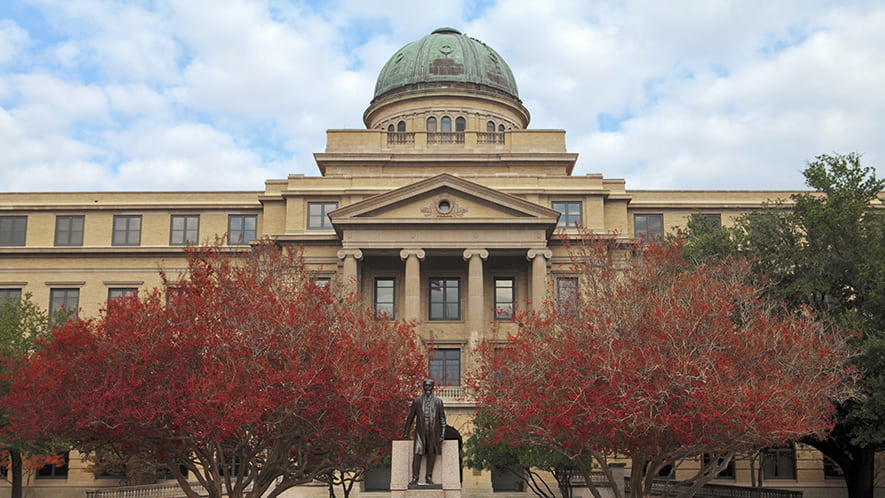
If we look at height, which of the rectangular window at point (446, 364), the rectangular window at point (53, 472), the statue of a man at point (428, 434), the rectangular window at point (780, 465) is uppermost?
the rectangular window at point (446, 364)

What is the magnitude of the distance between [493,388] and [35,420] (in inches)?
596

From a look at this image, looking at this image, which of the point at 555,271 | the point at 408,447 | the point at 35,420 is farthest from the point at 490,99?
the point at 408,447

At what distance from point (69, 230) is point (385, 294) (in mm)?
20528

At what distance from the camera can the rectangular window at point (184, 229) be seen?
2303 inches

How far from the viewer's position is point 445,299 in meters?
54.8

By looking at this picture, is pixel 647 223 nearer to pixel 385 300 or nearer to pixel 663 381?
pixel 385 300

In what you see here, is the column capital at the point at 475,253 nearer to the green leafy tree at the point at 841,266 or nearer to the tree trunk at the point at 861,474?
the green leafy tree at the point at 841,266

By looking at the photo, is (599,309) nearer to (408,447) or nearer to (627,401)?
(627,401)

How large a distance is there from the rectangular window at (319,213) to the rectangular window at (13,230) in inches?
701

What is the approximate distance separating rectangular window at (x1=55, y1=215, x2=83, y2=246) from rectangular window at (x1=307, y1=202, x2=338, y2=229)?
1437cm

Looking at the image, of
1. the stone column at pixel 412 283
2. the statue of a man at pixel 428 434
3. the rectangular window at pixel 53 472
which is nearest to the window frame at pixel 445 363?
the stone column at pixel 412 283

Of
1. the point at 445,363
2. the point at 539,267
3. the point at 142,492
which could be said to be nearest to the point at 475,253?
the point at 539,267

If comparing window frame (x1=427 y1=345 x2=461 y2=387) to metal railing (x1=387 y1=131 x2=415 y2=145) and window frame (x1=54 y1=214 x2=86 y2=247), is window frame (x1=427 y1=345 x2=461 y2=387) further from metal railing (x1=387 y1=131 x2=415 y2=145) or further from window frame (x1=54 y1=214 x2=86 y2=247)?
window frame (x1=54 y1=214 x2=86 y2=247)

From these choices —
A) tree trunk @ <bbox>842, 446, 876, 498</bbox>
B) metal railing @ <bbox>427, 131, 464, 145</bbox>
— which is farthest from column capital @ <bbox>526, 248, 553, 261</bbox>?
tree trunk @ <bbox>842, 446, 876, 498</bbox>
